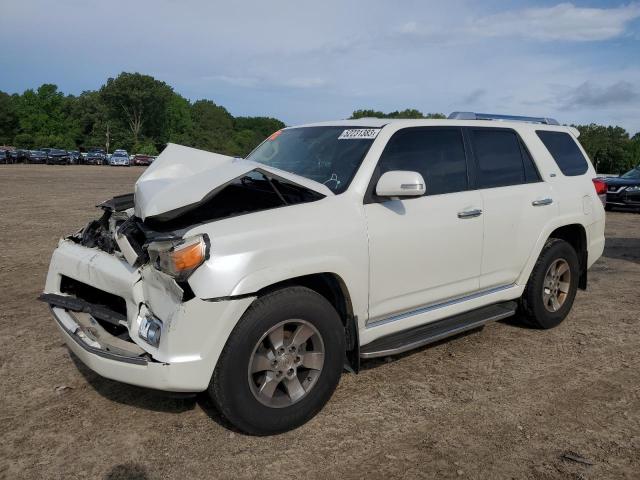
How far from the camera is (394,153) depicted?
154 inches

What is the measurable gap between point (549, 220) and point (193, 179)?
3.17m

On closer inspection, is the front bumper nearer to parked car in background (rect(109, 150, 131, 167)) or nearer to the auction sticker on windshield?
the auction sticker on windshield

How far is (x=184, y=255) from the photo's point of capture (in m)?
2.84

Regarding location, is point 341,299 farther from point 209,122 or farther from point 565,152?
point 209,122

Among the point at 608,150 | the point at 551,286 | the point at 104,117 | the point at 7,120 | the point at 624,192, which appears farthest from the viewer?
the point at 104,117

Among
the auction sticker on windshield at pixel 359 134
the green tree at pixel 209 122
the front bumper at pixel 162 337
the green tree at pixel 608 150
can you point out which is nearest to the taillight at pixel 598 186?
the auction sticker on windshield at pixel 359 134

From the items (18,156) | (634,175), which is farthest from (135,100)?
(634,175)

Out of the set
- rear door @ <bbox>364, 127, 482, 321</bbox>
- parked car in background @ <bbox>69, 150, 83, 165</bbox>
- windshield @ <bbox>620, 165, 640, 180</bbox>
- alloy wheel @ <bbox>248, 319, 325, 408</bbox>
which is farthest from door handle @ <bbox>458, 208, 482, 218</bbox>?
parked car in background @ <bbox>69, 150, 83, 165</bbox>

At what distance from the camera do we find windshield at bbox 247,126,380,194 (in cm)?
378

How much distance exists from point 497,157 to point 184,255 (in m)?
2.94

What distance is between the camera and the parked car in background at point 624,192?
15.5 meters

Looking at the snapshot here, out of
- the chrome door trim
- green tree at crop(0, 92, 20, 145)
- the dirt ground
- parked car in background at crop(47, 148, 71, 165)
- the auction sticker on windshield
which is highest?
green tree at crop(0, 92, 20, 145)

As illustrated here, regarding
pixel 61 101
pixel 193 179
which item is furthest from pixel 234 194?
pixel 61 101

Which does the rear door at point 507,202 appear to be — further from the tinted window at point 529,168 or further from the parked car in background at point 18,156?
the parked car in background at point 18,156
